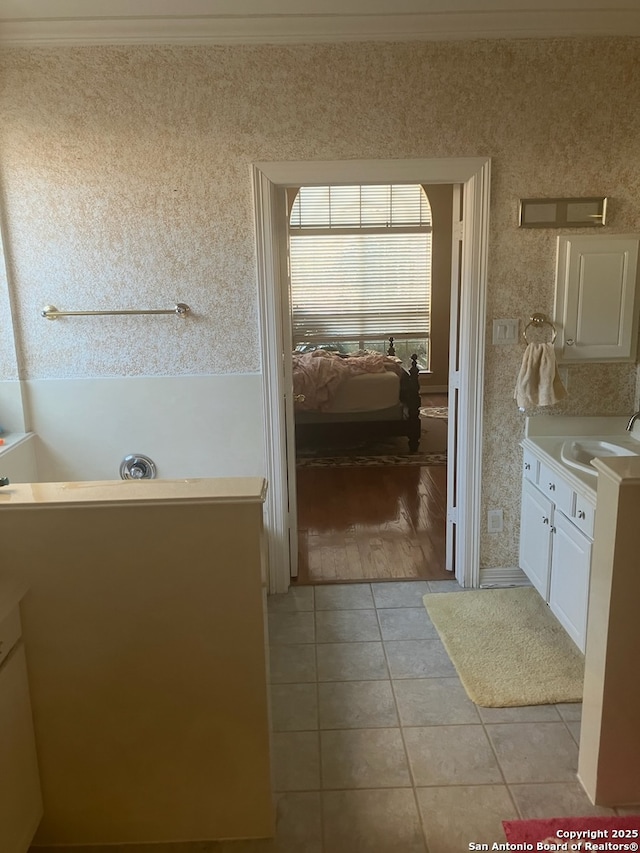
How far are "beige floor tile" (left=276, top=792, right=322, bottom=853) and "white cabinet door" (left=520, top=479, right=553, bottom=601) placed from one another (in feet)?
4.77

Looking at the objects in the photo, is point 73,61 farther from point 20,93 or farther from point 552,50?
point 552,50

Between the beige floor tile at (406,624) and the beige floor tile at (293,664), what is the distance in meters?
0.37

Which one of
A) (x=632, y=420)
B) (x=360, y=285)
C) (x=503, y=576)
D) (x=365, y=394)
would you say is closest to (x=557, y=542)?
(x=503, y=576)

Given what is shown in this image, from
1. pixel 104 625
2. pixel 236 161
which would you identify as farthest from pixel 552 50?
pixel 104 625

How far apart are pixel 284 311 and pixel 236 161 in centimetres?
72

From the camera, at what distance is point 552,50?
112 inches

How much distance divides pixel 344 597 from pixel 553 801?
1.47 metres

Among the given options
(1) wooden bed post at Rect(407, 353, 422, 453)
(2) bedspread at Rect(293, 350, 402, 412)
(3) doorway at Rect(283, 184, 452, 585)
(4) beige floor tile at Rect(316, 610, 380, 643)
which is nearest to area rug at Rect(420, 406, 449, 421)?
(3) doorway at Rect(283, 184, 452, 585)

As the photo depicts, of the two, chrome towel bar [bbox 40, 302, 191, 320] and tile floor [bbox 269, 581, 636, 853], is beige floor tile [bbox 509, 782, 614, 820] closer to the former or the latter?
tile floor [bbox 269, 581, 636, 853]

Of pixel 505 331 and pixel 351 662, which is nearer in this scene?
pixel 351 662

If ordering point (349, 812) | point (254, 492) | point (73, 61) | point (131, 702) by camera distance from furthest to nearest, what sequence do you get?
1. point (73, 61)
2. point (349, 812)
3. point (131, 702)
4. point (254, 492)

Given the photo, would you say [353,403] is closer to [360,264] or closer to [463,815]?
[360,264]

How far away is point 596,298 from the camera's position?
120 inches

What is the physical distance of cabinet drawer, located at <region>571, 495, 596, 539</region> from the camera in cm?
242
